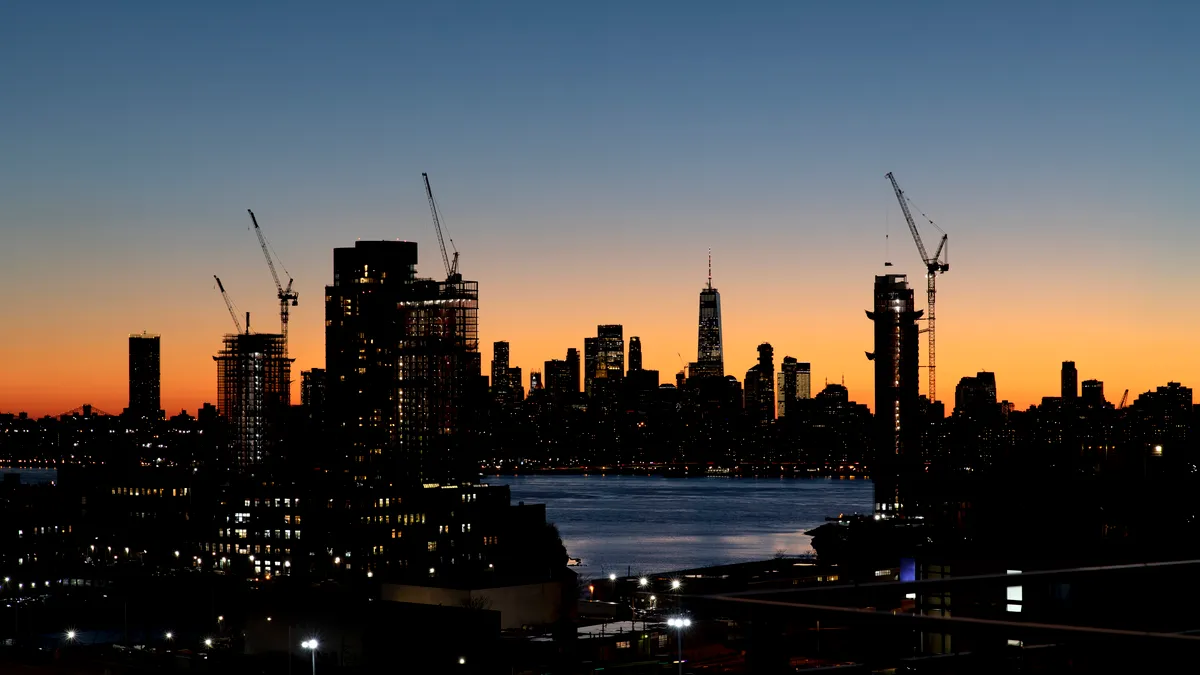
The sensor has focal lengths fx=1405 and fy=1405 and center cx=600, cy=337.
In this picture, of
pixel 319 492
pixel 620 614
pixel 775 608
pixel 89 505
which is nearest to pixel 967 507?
pixel 319 492

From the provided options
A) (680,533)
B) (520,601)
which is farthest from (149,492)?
(520,601)

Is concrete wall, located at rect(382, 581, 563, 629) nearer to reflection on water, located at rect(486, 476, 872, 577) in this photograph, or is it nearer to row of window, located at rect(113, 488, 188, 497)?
reflection on water, located at rect(486, 476, 872, 577)

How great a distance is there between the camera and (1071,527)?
2557 inches

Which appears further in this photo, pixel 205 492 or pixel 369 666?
pixel 205 492

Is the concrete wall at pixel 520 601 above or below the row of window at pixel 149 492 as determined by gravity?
above

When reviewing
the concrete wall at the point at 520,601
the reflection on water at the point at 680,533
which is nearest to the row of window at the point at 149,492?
the reflection on water at the point at 680,533

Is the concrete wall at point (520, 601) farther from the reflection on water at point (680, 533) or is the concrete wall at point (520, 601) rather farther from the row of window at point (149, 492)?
the row of window at point (149, 492)

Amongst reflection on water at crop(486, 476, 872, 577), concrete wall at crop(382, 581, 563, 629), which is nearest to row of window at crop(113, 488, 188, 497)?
reflection on water at crop(486, 476, 872, 577)

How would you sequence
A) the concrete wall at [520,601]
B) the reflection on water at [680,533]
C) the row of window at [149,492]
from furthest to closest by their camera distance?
the row of window at [149,492] < the reflection on water at [680,533] < the concrete wall at [520,601]

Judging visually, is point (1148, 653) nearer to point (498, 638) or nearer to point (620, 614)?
point (498, 638)

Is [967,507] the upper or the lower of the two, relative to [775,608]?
lower

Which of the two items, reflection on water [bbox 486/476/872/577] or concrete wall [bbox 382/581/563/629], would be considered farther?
reflection on water [bbox 486/476/872/577]

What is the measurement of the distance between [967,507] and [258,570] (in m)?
63.9

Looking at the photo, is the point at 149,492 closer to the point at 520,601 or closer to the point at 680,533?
the point at 680,533
